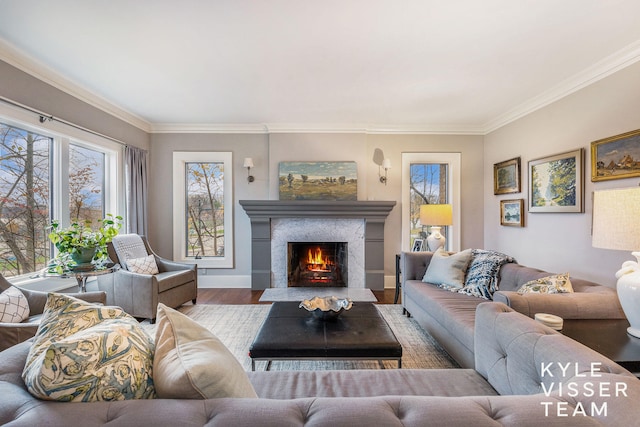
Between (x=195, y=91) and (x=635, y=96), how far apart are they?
4050mm

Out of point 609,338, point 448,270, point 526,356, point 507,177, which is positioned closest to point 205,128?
point 448,270

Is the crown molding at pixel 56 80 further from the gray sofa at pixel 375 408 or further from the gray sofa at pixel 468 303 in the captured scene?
the gray sofa at pixel 468 303

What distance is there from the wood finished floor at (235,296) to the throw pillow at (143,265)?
28.6 inches

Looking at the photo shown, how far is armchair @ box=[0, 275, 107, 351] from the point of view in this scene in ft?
5.26

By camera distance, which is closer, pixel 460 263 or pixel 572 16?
pixel 572 16

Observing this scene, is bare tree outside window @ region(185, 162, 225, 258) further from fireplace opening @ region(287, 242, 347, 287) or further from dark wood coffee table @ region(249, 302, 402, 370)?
dark wood coffee table @ region(249, 302, 402, 370)

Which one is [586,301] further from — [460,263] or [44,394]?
[44,394]

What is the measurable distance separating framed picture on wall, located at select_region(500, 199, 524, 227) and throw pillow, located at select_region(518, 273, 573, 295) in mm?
1765

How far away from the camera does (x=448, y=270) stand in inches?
112

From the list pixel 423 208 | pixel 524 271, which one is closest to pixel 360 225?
pixel 423 208

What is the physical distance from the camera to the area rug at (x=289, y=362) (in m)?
2.19

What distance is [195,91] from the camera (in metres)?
3.14

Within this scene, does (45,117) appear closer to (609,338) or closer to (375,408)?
(375,408)

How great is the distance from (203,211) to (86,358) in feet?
13.0
